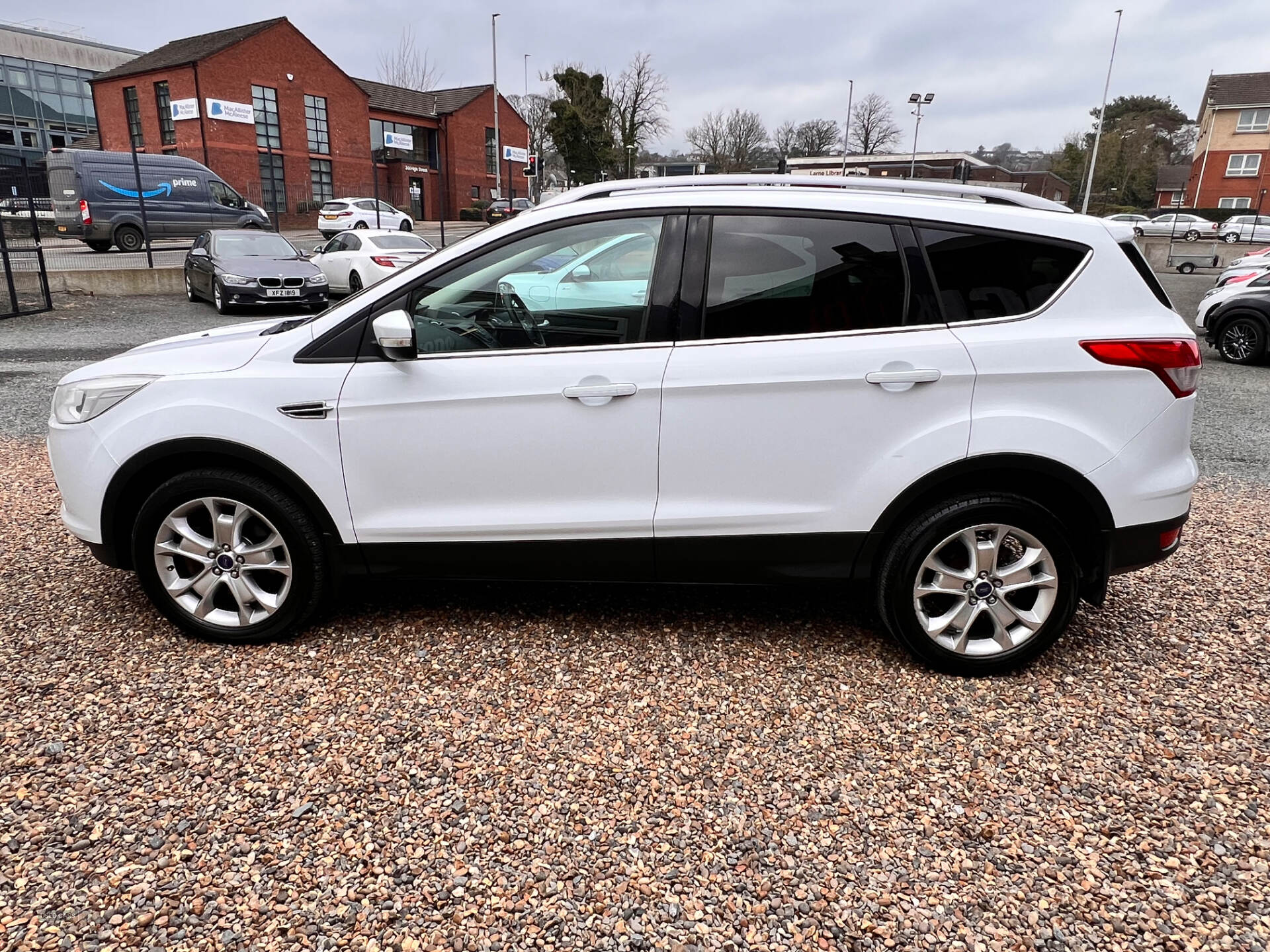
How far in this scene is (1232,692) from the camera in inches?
129

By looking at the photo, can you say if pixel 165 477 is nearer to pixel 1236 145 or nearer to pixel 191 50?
pixel 191 50

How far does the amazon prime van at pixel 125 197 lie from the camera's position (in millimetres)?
21766

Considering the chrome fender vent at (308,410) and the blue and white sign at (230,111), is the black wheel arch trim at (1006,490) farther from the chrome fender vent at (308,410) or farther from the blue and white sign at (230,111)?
the blue and white sign at (230,111)

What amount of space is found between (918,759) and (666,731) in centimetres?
86

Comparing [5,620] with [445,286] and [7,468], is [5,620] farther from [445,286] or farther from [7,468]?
[7,468]

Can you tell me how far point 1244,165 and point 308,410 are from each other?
74033 millimetres

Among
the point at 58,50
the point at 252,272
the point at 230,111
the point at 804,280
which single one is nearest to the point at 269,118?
the point at 230,111

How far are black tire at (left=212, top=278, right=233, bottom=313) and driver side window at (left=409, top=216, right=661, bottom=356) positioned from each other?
551 inches

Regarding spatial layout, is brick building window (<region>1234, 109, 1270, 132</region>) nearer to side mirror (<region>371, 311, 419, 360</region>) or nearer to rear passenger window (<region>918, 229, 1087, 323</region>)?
rear passenger window (<region>918, 229, 1087, 323</region>)

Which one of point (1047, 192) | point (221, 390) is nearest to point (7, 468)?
point (221, 390)

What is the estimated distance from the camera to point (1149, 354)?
2.99 meters

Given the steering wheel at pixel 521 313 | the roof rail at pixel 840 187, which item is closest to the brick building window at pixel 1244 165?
the roof rail at pixel 840 187

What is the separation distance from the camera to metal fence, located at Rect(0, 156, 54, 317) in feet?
42.7

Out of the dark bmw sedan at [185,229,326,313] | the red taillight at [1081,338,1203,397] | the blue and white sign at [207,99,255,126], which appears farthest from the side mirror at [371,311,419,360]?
the blue and white sign at [207,99,255,126]
